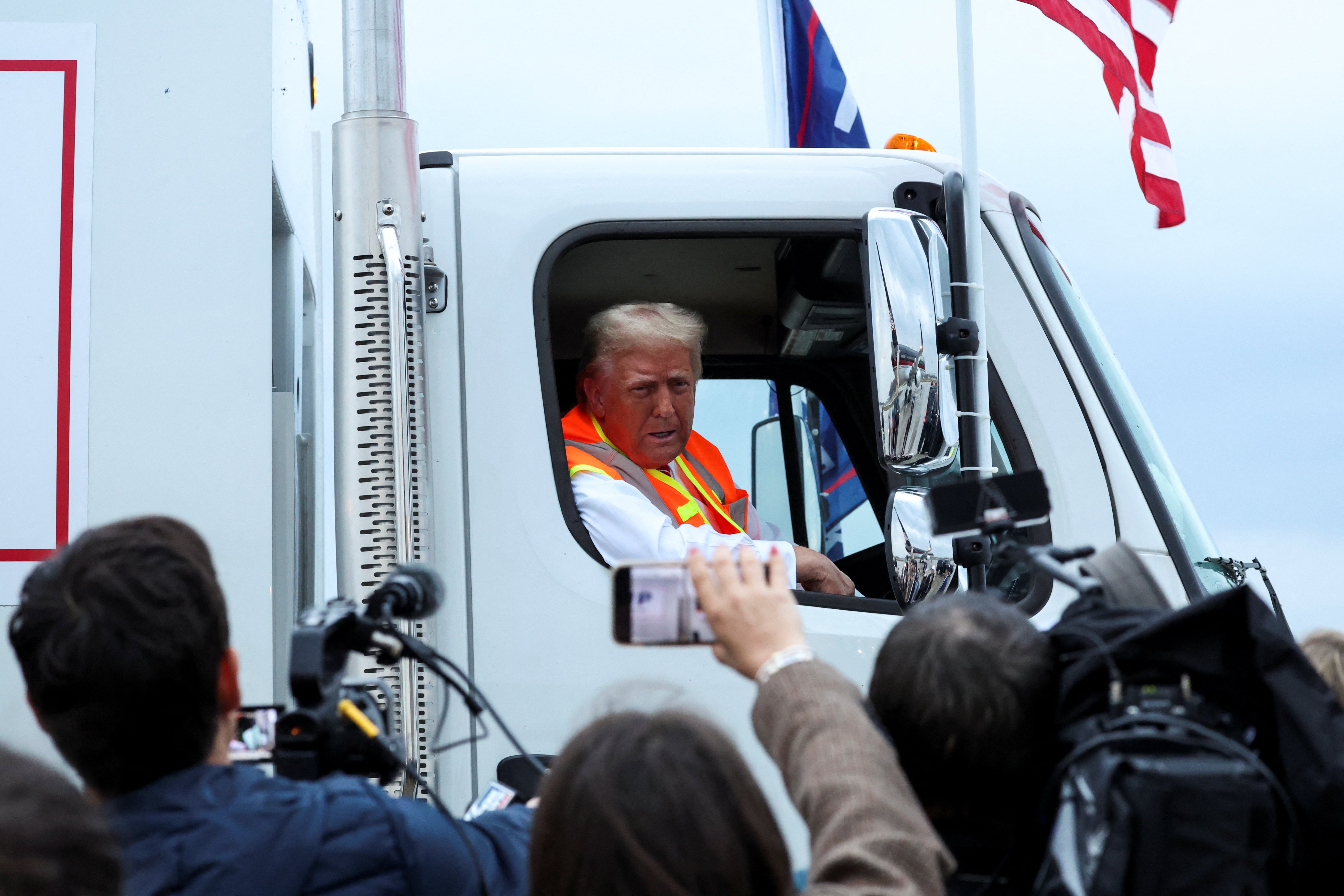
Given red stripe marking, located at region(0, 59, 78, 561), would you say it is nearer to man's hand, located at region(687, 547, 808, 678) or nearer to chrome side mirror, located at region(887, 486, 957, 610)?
man's hand, located at region(687, 547, 808, 678)

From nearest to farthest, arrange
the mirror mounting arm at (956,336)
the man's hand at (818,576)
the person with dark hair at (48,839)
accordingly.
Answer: the person with dark hair at (48,839) → the mirror mounting arm at (956,336) → the man's hand at (818,576)

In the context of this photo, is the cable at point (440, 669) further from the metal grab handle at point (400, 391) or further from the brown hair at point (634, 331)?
the brown hair at point (634, 331)

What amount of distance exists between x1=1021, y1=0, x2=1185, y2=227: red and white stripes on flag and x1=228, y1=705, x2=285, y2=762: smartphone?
7.18 feet

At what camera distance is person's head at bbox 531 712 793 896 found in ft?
3.53

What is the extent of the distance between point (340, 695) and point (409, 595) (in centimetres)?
13

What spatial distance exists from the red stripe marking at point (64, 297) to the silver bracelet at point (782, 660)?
3.95ft

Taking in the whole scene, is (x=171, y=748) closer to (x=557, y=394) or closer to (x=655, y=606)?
→ (x=655, y=606)

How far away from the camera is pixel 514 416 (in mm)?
2553

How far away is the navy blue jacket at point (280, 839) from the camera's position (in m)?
1.34

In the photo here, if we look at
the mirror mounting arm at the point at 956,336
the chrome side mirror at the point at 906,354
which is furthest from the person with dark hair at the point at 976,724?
the mirror mounting arm at the point at 956,336

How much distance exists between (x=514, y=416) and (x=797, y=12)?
8.53 feet

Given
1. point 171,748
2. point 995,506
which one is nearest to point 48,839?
point 171,748

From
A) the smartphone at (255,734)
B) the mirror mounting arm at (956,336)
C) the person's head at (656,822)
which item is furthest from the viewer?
the mirror mounting arm at (956,336)

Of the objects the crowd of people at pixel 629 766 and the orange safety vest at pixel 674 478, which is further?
the orange safety vest at pixel 674 478
